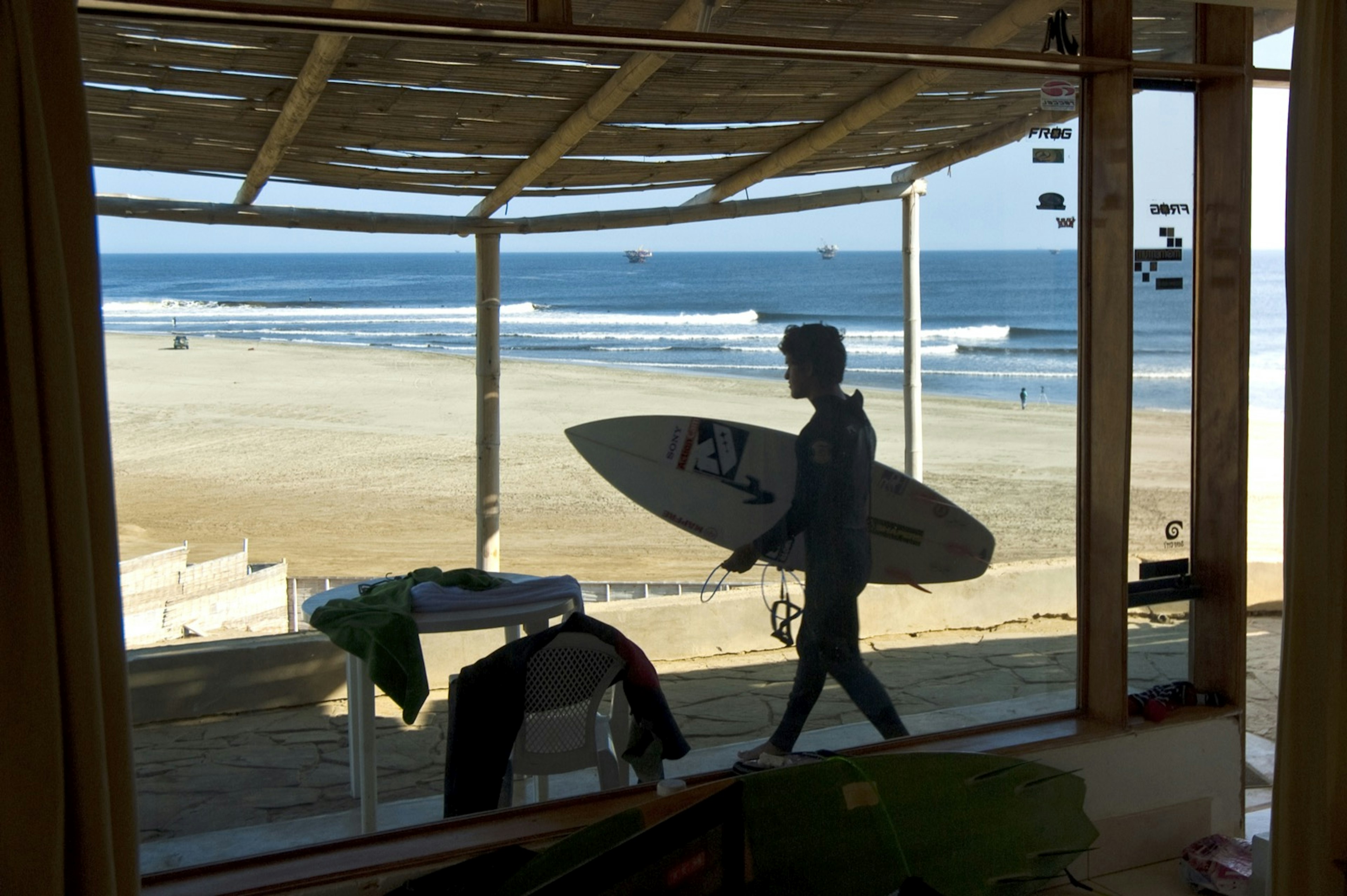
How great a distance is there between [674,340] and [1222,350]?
142cm

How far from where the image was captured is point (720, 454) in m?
2.86

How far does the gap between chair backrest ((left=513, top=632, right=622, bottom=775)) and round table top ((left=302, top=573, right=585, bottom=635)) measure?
0.58 ft

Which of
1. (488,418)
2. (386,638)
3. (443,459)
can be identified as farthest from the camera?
(443,459)

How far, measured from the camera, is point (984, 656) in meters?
3.42

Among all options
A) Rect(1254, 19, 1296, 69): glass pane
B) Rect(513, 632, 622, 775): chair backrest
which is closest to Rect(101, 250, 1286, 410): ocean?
Rect(1254, 19, 1296, 69): glass pane

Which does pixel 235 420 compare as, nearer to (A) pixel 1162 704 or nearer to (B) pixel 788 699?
(B) pixel 788 699

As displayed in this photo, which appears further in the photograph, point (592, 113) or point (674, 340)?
point (674, 340)

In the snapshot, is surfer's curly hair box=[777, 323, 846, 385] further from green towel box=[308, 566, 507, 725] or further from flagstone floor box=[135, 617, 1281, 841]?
green towel box=[308, 566, 507, 725]

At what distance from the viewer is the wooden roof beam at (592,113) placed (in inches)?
91.4

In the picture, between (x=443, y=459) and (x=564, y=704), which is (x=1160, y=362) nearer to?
(x=564, y=704)

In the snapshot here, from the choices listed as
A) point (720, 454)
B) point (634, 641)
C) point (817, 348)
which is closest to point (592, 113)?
point (817, 348)

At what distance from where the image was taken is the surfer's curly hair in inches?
108

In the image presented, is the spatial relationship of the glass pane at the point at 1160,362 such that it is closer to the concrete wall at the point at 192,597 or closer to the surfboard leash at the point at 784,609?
the surfboard leash at the point at 784,609

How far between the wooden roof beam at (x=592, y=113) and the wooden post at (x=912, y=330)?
770mm
